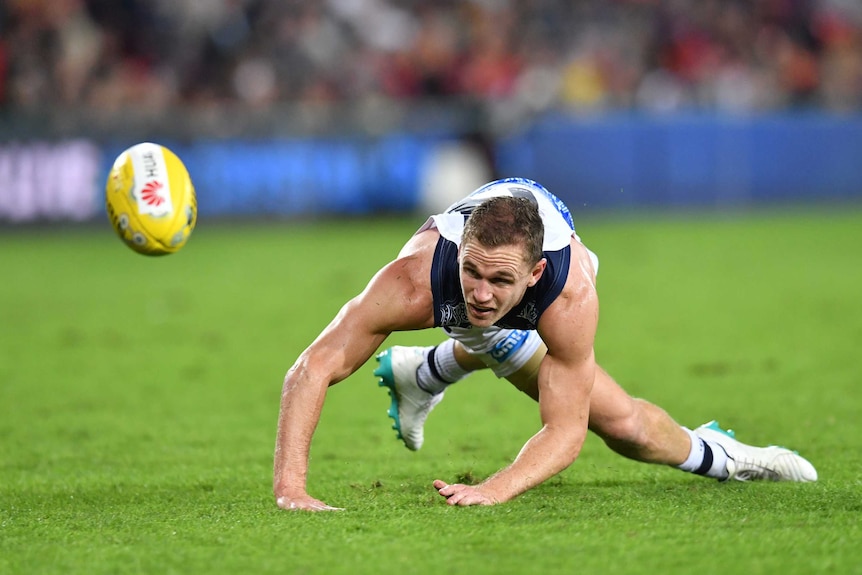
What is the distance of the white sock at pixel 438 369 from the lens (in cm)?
615

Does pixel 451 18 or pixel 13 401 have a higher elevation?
pixel 451 18

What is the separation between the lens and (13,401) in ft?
25.8

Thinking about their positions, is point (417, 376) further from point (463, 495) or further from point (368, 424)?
point (463, 495)

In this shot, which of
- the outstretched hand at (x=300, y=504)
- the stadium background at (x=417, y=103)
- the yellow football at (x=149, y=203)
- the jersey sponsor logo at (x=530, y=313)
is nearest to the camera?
the outstretched hand at (x=300, y=504)

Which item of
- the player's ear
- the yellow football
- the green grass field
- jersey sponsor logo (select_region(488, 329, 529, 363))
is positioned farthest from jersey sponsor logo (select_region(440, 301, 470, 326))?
the yellow football

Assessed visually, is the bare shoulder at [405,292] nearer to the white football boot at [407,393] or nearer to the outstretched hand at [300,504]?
the outstretched hand at [300,504]

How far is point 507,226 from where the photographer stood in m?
4.62

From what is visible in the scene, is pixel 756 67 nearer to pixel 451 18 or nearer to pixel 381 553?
pixel 451 18

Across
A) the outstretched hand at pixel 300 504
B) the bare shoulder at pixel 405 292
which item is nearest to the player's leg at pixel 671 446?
the bare shoulder at pixel 405 292

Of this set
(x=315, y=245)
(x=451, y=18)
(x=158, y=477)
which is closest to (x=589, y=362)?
(x=158, y=477)

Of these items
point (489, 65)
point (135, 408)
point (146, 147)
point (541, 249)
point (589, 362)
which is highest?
point (489, 65)

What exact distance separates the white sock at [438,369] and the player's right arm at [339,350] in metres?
1.25

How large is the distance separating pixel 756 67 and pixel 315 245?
917cm

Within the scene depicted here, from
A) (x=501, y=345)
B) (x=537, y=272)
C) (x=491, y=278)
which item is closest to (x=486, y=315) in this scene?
(x=491, y=278)
